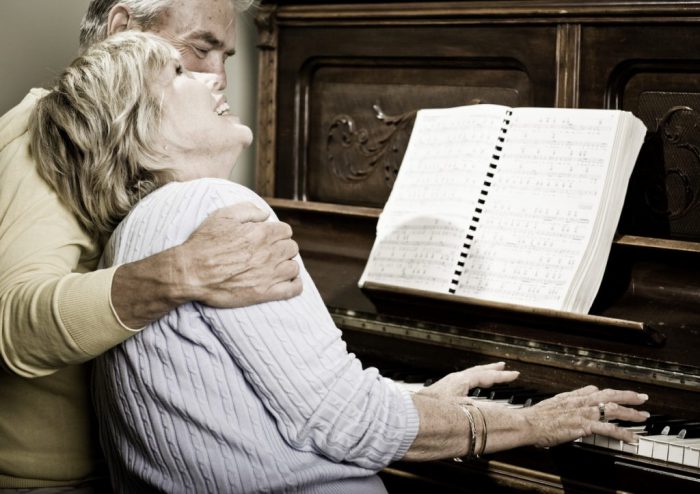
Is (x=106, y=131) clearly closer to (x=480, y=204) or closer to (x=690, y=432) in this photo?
(x=480, y=204)

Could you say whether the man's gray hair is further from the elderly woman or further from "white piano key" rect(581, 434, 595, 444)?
"white piano key" rect(581, 434, 595, 444)

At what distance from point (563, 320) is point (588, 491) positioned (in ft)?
1.20

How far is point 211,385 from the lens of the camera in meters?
1.48

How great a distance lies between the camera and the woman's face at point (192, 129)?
1.64m

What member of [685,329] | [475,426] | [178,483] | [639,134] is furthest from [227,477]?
[639,134]

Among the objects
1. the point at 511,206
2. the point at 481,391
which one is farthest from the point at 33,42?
the point at 481,391

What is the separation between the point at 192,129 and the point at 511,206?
87cm

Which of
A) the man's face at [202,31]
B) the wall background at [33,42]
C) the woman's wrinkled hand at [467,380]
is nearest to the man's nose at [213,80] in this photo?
the man's face at [202,31]

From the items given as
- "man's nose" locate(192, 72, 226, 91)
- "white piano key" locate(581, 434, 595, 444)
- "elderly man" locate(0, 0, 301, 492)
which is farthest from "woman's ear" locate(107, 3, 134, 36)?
"white piano key" locate(581, 434, 595, 444)

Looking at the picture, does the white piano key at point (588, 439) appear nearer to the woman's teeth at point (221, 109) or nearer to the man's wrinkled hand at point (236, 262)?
the man's wrinkled hand at point (236, 262)

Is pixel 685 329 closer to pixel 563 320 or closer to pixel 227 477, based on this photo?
pixel 563 320

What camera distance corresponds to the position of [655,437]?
70.4 inches

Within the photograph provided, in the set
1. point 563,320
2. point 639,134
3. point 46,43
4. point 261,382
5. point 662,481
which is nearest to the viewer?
point 261,382

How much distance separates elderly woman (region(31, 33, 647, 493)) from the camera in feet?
4.87
